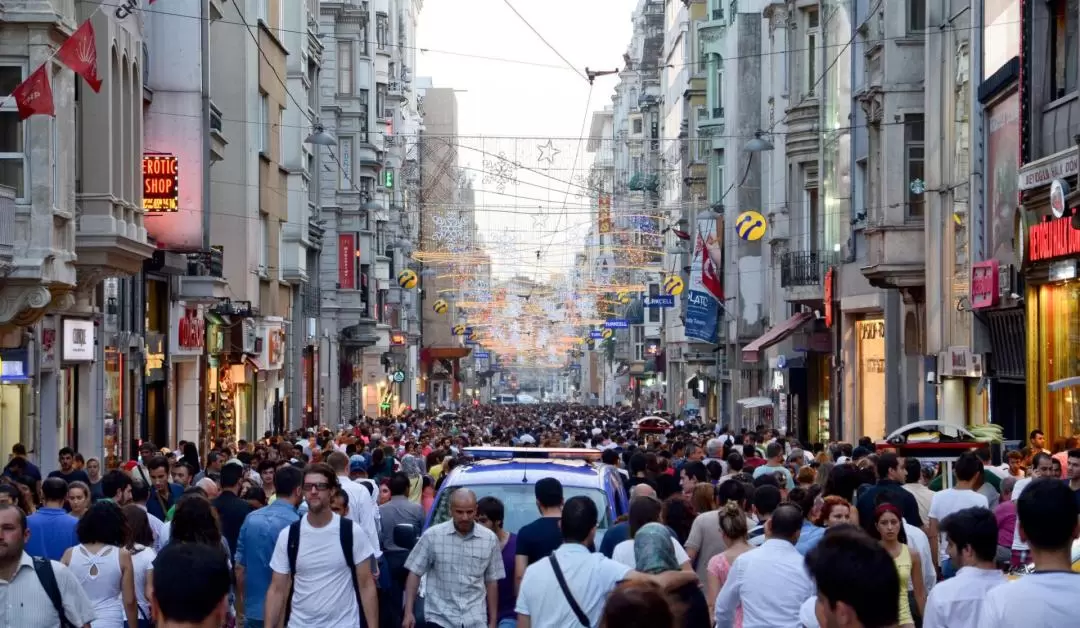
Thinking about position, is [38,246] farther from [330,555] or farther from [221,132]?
[221,132]

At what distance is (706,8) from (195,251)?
1576 inches

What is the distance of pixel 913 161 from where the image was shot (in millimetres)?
33094

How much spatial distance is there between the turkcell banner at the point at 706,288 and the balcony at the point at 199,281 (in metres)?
23.9

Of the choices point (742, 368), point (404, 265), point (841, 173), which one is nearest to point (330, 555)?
point (841, 173)

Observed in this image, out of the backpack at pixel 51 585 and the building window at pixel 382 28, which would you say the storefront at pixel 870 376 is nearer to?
the backpack at pixel 51 585

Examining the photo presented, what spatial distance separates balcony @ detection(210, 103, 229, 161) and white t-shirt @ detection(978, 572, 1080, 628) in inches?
1197

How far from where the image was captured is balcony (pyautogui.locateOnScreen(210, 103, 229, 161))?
35.8 meters

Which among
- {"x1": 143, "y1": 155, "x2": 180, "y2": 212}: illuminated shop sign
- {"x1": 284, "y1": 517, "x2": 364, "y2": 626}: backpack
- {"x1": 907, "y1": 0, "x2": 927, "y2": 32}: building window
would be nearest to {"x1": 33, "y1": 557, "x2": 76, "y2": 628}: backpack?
{"x1": 284, "y1": 517, "x2": 364, "y2": 626}: backpack

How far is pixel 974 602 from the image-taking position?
23.5 feet

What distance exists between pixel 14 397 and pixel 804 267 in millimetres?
21254

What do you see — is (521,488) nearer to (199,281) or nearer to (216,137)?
(199,281)

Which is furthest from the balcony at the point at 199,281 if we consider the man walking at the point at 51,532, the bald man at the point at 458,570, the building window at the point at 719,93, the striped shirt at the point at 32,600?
the building window at the point at 719,93

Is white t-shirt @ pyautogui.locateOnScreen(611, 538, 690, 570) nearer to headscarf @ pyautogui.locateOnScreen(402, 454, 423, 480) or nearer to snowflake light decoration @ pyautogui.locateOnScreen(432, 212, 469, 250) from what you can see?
headscarf @ pyautogui.locateOnScreen(402, 454, 423, 480)

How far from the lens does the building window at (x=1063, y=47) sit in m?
24.0
